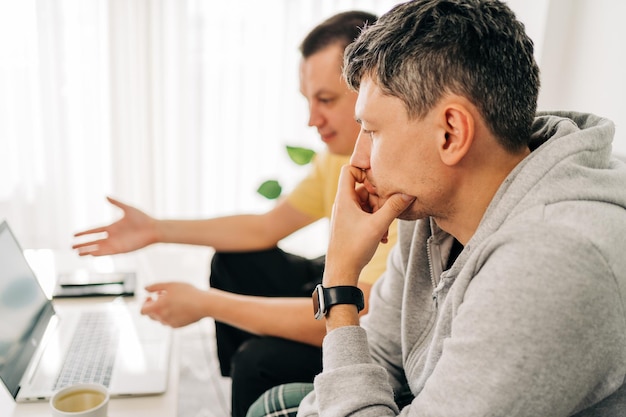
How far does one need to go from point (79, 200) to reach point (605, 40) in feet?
8.08

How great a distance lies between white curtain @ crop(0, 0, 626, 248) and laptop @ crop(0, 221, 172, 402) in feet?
5.33

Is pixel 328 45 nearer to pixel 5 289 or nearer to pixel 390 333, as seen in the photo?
pixel 390 333

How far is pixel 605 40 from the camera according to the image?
162 cm

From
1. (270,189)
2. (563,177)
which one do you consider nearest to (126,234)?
(270,189)

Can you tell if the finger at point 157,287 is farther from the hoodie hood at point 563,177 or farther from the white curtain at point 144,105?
the white curtain at point 144,105

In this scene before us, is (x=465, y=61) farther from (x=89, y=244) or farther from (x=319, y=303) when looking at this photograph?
(x=89, y=244)

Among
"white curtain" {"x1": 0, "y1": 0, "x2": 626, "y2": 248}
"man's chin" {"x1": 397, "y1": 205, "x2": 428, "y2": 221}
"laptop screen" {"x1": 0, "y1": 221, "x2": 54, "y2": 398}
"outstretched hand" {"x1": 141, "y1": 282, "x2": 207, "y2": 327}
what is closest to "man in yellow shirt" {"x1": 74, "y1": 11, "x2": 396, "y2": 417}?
"outstretched hand" {"x1": 141, "y1": 282, "x2": 207, "y2": 327}

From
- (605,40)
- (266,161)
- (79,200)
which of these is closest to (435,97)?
(605,40)

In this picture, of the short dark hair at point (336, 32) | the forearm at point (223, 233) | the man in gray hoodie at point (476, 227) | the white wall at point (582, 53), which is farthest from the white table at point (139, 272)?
the white wall at point (582, 53)

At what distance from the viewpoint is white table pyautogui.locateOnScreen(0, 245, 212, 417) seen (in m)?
0.98

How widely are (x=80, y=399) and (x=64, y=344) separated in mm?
363

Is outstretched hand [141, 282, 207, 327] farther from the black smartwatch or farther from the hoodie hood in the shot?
the hoodie hood

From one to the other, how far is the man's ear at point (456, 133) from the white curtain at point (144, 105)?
7.09 ft

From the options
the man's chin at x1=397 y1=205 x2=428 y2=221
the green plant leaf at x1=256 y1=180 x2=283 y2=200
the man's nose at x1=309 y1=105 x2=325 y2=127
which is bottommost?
the green plant leaf at x1=256 y1=180 x2=283 y2=200
